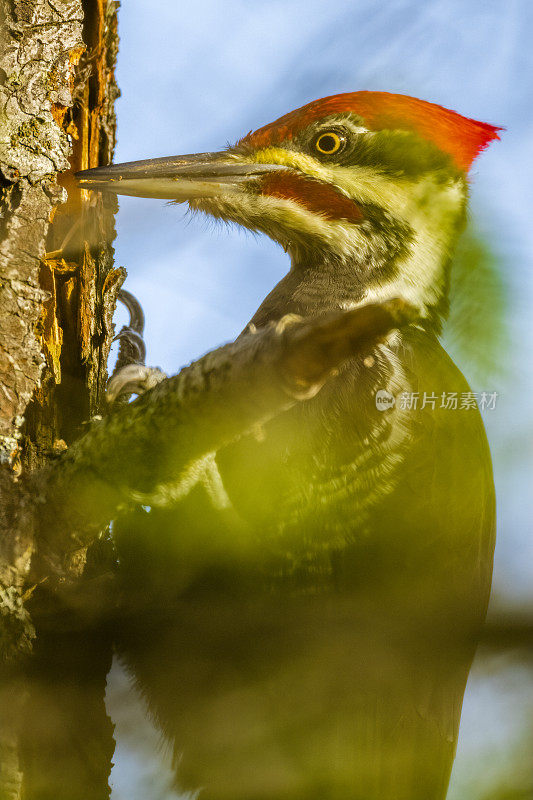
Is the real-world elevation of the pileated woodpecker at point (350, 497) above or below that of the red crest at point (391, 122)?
below

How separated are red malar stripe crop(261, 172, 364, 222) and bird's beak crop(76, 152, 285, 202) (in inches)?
1.0

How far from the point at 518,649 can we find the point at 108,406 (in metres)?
0.87

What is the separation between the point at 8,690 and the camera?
2.79 feet

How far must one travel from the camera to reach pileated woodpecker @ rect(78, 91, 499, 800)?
820 mm

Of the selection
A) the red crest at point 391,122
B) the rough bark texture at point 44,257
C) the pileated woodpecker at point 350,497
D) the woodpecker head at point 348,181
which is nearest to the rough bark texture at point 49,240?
the rough bark texture at point 44,257

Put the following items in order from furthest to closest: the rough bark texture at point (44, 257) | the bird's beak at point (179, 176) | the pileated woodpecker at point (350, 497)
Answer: the bird's beak at point (179, 176)
the rough bark texture at point (44, 257)
the pileated woodpecker at point (350, 497)

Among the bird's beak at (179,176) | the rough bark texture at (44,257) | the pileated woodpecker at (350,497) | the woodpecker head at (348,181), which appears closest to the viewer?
the pileated woodpecker at (350,497)

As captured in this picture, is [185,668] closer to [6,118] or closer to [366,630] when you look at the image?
[366,630]

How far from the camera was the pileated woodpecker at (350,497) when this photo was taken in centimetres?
82

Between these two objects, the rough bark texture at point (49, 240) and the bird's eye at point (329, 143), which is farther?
the bird's eye at point (329, 143)

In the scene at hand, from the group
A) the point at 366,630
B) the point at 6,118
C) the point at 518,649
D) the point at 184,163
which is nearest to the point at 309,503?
the point at 366,630

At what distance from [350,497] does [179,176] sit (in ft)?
2.12

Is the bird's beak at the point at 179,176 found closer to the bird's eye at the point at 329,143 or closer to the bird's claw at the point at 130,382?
the bird's eye at the point at 329,143

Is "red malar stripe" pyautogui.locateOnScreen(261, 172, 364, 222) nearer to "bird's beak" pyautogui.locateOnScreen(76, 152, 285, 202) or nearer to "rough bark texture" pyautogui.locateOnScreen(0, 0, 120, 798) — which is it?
"bird's beak" pyautogui.locateOnScreen(76, 152, 285, 202)
